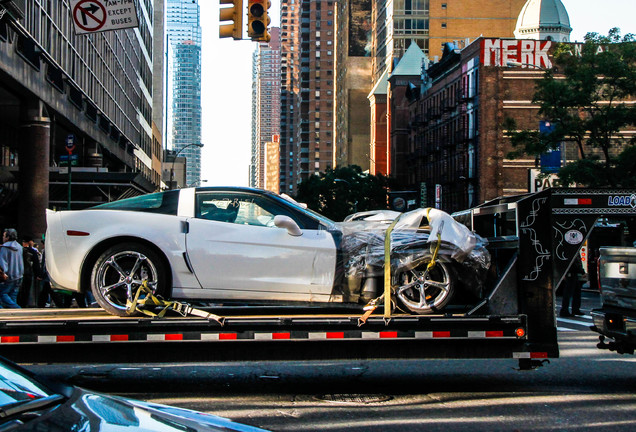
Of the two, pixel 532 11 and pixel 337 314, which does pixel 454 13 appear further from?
pixel 337 314

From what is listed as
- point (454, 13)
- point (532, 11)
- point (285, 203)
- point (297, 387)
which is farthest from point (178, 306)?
point (454, 13)

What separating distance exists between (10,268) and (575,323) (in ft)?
36.9

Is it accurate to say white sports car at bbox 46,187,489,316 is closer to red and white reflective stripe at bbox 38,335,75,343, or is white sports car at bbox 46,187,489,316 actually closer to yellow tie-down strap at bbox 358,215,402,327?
yellow tie-down strap at bbox 358,215,402,327

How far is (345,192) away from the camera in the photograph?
86312 millimetres

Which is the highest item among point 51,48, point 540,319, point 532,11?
point 532,11

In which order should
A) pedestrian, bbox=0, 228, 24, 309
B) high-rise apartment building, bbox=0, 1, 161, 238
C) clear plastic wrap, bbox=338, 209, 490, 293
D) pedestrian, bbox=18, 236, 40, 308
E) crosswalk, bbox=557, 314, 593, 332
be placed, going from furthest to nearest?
high-rise apartment building, bbox=0, 1, 161, 238 < pedestrian, bbox=18, 236, 40, 308 < crosswalk, bbox=557, 314, 593, 332 < pedestrian, bbox=0, 228, 24, 309 < clear plastic wrap, bbox=338, 209, 490, 293

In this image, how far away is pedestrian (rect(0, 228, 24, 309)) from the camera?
14.5 meters

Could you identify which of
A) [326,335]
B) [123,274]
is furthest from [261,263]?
[123,274]

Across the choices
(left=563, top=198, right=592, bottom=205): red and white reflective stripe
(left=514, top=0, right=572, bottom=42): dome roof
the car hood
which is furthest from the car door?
(left=514, top=0, right=572, bottom=42): dome roof

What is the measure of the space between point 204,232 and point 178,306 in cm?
79

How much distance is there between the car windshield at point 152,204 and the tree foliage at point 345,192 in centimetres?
7628

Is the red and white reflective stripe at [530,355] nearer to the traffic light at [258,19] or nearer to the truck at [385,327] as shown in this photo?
the truck at [385,327]

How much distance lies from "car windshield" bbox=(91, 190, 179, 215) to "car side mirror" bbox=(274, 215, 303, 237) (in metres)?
1.10

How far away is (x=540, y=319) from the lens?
827cm
